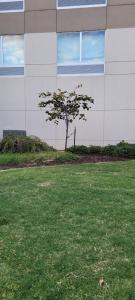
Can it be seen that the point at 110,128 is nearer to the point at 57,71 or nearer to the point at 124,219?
the point at 57,71

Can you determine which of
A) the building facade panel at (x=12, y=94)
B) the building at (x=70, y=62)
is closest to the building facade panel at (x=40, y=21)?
the building at (x=70, y=62)

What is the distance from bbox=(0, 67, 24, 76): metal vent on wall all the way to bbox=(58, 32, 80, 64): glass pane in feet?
5.88

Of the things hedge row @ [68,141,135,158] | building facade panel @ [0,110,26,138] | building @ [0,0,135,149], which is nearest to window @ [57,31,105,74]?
building @ [0,0,135,149]

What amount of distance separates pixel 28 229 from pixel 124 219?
1374mm

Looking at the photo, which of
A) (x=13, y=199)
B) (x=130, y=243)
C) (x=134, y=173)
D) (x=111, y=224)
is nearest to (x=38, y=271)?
(x=130, y=243)

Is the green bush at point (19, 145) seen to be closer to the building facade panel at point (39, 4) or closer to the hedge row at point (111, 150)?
the hedge row at point (111, 150)

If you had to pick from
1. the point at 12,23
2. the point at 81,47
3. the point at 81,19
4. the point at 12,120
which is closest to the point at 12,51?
the point at 12,23

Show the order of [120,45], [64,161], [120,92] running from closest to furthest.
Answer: [64,161] < [120,45] < [120,92]

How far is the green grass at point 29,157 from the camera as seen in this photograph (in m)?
12.8

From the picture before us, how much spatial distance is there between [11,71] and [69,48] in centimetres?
278

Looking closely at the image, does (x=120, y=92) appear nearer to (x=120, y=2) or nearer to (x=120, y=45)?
(x=120, y=45)

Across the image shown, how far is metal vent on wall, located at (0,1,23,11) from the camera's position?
63.0 ft

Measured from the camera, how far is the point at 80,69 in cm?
1853

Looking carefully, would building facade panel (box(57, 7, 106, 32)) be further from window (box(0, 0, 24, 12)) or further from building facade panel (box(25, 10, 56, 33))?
window (box(0, 0, 24, 12))
